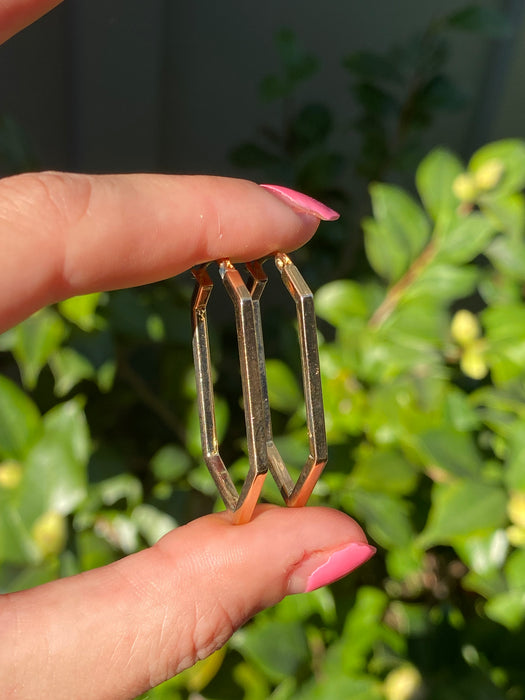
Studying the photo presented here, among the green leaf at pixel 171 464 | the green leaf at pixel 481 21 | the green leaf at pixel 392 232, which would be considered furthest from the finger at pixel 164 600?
the green leaf at pixel 481 21

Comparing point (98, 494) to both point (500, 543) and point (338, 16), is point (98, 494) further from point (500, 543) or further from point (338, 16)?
point (338, 16)

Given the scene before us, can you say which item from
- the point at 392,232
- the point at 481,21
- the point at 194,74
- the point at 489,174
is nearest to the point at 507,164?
the point at 489,174

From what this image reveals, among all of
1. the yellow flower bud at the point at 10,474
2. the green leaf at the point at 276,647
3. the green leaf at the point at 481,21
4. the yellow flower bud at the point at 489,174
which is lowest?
the green leaf at the point at 276,647

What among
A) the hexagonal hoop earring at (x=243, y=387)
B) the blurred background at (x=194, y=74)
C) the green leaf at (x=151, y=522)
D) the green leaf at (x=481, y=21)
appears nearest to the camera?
the hexagonal hoop earring at (x=243, y=387)

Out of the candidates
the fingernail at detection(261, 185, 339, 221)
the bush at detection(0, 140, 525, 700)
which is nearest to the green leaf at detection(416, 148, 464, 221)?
the bush at detection(0, 140, 525, 700)

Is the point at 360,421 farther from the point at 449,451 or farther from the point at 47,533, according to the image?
the point at 47,533

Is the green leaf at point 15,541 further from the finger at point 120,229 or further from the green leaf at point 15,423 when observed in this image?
the finger at point 120,229

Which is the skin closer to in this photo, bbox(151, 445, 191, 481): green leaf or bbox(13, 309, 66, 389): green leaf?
bbox(13, 309, 66, 389): green leaf

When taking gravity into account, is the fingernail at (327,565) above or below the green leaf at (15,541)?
above
